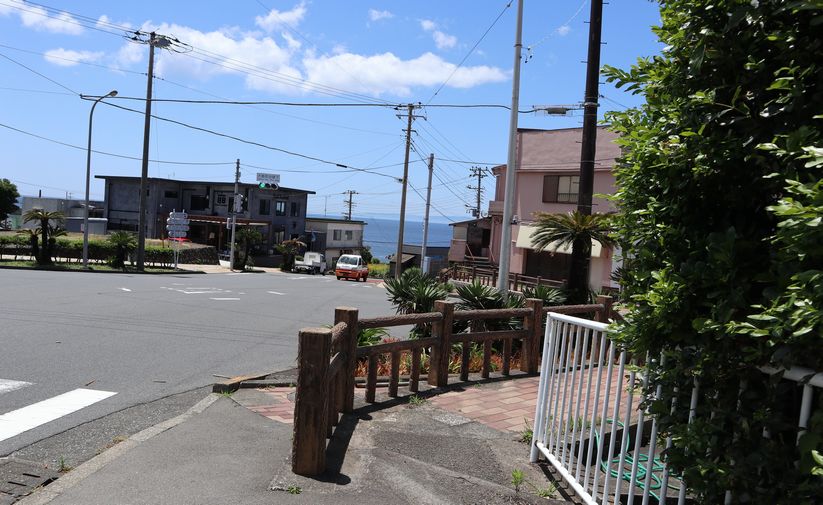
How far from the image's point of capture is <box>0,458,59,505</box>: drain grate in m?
4.47

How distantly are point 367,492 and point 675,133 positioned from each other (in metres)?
2.98

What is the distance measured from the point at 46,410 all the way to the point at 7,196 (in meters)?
56.8

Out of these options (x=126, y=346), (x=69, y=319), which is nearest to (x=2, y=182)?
(x=69, y=319)

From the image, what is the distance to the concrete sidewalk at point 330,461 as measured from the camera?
4.20 metres

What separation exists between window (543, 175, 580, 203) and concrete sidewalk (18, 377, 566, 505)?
86.0 feet

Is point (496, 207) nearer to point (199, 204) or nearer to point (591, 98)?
point (591, 98)

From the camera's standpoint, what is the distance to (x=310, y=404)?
4383 mm

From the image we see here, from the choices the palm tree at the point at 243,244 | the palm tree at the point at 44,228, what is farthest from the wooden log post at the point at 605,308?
the palm tree at the point at 243,244

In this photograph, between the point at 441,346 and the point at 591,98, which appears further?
the point at 591,98

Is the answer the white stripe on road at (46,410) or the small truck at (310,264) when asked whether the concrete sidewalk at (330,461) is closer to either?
the white stripe on road at (46,410)

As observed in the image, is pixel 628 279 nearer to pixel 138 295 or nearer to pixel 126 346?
pixel 126 346

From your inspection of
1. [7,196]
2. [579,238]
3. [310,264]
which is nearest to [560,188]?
[579,238]

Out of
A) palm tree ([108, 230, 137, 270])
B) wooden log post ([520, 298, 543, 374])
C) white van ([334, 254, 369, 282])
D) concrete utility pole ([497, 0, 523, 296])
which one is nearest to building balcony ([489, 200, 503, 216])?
white van ([334, 254, 369, 282])

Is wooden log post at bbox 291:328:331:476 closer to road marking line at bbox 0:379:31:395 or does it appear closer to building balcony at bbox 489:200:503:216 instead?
road marking line at bbox 0:379:31:395
